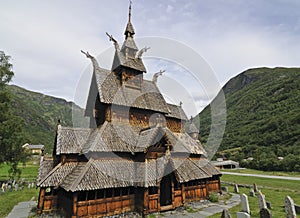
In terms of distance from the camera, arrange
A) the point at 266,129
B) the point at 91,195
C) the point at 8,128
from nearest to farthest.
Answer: the point at 91,195 < the point at 8,128 < the point at 266,129

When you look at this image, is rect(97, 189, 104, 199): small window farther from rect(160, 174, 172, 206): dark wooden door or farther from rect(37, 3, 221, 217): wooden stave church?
rect(160, 174, 172, 206): dark wooden door

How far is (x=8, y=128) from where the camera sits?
95.2ft

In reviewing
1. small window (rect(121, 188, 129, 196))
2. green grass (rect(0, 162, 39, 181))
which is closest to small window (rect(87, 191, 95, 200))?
small window (rect(121, 188, 129, 196))

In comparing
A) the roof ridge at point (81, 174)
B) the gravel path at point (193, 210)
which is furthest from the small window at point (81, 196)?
the gravel path at point (193, 210)

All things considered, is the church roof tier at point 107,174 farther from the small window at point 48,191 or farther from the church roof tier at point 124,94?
the church roof tier at point 124,94

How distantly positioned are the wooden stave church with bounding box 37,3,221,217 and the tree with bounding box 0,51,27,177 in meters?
15.8

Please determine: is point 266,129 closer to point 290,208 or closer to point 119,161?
point 290,208

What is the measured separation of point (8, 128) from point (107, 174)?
2295 centimetres

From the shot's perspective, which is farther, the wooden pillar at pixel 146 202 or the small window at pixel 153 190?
the small window at pixel 153 190

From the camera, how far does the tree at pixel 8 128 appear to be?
29.0 metres

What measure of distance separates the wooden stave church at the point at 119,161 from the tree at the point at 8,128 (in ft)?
51.9

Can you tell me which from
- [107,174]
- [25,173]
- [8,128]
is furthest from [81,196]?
[25,173]

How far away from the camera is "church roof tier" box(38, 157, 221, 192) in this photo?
13.5 metres

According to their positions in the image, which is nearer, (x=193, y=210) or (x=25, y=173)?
(x=193, y=210)
